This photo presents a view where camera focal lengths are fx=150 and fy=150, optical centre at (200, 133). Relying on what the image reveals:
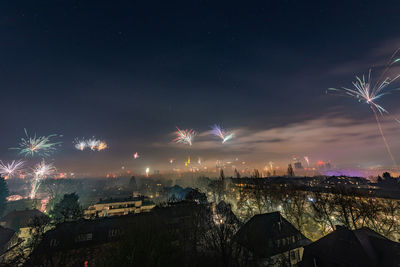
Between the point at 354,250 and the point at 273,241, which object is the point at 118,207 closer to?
the point at 273,241

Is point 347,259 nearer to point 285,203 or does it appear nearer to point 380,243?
point 380,243

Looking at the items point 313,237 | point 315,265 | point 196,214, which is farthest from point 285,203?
point 196,214

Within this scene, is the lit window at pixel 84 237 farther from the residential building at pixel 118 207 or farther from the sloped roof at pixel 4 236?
the residential building at pixel 118 207

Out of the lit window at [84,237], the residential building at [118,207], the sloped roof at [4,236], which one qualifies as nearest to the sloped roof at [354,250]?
the lit window at [84,237]

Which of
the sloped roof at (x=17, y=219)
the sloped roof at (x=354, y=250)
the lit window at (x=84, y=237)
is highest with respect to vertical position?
the sloped roof at (x=354, y=250)

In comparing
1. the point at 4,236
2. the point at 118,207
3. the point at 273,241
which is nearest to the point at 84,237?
the point at 4,236
